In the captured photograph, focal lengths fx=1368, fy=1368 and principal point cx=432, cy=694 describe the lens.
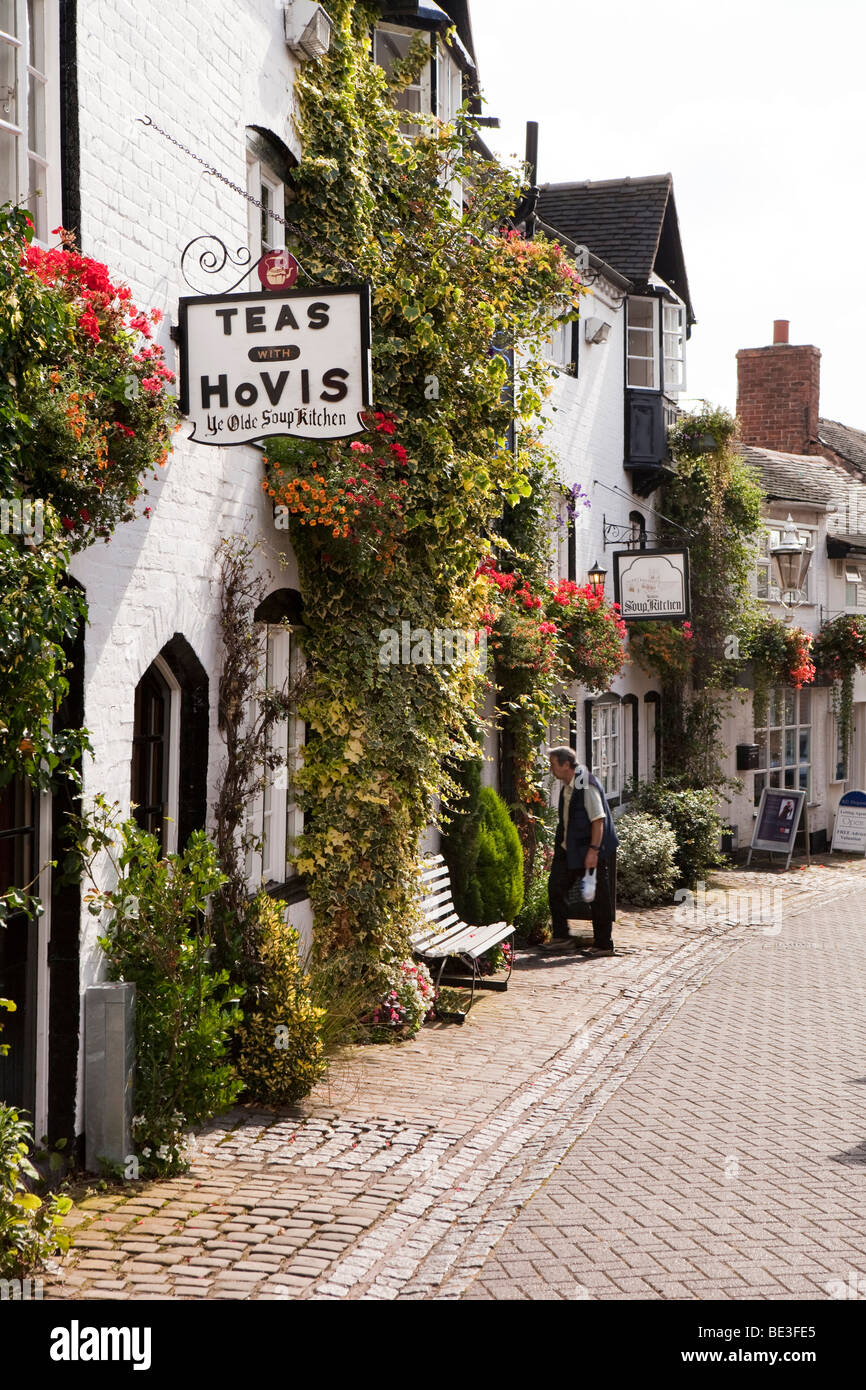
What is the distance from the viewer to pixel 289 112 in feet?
30.0

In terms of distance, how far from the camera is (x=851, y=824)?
75.0 feet

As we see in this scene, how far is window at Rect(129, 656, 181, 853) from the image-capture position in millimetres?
7559

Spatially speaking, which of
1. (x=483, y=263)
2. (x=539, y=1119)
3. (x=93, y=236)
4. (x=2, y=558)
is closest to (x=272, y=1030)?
(x=539, y=1119)

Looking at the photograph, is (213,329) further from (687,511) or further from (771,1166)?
(687,511)

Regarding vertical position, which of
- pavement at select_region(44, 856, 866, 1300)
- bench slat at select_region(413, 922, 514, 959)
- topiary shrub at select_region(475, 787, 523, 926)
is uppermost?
topiary shrub at select_region(475, 787, 523, 926)

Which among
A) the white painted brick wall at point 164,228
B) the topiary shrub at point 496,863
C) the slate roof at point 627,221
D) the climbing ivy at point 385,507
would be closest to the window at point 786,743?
the slate roof at point 627,221

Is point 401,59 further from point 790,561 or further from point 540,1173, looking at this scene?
point 790,561

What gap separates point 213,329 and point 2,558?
2.56m

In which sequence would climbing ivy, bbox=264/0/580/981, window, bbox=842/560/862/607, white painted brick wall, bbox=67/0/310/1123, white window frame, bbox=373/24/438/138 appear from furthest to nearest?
window, bbox=842/560/862/607
white window frame, bbox=373/24/438/138
climbing ivy, bbox=264/0/580/981
white painted brick wall, bbox=67/0/310/1123

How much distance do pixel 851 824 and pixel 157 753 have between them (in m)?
17.5

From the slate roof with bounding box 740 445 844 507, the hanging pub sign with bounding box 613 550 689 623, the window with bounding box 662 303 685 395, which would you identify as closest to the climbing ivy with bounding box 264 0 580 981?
the hanging pub sign with bounding box 613 550 689 623

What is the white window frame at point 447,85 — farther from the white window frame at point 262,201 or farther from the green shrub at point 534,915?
the green shrub at point 534,915

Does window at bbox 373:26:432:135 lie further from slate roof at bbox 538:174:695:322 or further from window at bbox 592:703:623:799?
slate roof at bbox 538:174:695:322

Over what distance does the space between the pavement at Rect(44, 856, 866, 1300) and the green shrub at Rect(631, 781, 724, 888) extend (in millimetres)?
6840
